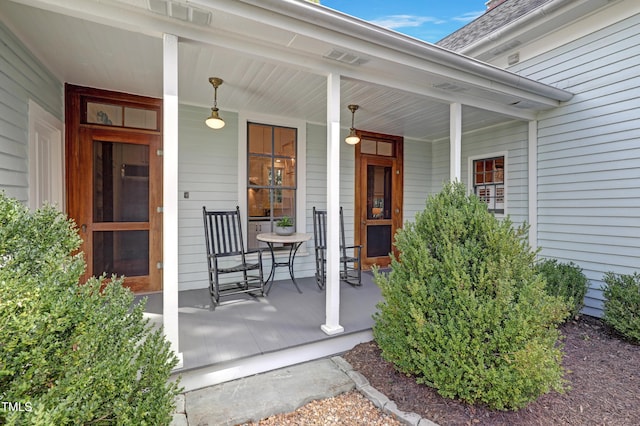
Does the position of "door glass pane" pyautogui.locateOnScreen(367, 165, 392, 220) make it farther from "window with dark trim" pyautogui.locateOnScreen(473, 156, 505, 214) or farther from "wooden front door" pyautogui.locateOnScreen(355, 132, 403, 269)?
"window with dark trim" pyautogui.locateOnScreen(473, 156, 505, 214)

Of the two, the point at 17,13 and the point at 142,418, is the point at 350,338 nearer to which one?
the point at 142,418

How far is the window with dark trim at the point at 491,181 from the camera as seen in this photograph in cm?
510

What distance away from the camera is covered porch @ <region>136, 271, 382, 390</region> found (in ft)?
7.58

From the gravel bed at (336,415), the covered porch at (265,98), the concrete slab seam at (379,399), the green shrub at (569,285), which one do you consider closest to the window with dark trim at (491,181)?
the covered porch at (265,98)

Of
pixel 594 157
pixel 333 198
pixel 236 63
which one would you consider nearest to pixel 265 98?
pixel 236 63

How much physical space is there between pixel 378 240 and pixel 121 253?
162 inches

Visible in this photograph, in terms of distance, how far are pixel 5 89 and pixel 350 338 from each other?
3.41m

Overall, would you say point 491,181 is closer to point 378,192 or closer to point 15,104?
point 378,192

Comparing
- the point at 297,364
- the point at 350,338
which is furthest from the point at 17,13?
the point at 350,338

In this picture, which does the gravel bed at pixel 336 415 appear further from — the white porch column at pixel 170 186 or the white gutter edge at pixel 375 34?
the white gutter edge at pixel 375 34

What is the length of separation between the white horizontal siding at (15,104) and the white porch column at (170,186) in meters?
1.11

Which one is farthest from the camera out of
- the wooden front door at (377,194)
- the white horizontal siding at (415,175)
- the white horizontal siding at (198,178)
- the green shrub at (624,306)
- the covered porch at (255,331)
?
the white horizontal siding at (415,175)

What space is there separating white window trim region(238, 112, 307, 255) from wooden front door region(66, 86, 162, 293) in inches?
40.9

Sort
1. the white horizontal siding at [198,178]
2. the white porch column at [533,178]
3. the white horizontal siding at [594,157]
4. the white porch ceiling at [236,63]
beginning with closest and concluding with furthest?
the white porch ceiling at [236,63] < the white horizontal siding at [594,157] < the white horizontal siding at [198,178] < the white porch column at [533,178]
